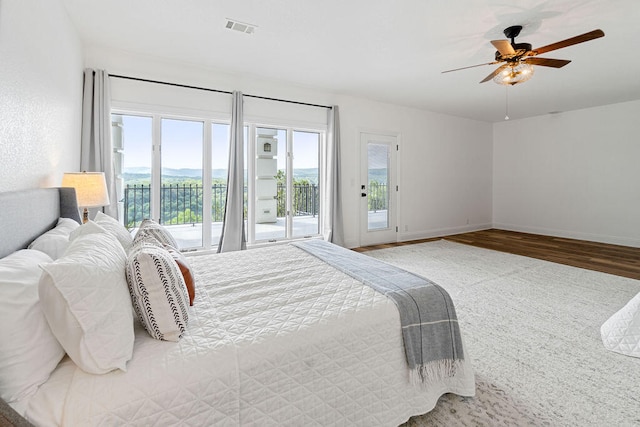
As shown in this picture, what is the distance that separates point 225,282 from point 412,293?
42.3 inches

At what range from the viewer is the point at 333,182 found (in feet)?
16.6

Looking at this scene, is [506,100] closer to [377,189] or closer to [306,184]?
[377,189]

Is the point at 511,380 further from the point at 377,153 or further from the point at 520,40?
the point at 377,153

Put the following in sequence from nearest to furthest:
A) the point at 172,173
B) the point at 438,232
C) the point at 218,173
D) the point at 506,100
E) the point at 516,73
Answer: the point at 516,73 < the point at 172,173 < the point at 218,173 < the point at 506,100 < the point at 438,232

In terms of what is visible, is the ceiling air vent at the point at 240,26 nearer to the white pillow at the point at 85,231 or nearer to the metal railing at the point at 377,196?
the white pillow at the point at 85,231

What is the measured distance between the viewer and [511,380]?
1881mm

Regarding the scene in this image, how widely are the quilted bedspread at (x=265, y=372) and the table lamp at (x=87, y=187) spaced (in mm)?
1477

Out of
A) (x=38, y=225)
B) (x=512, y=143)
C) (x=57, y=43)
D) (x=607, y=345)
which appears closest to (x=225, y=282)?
(x=38, y=225)

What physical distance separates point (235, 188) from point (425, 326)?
328 cm


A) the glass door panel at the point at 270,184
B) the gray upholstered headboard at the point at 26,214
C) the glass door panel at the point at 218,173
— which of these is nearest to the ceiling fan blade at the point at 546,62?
the glass door panel at the point at 270,184

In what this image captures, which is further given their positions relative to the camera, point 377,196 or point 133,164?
point 377,196

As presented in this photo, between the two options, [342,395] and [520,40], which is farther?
[520,40]

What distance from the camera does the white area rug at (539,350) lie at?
63.9 inches

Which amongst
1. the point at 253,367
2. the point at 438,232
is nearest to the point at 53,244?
the point at 253,367
